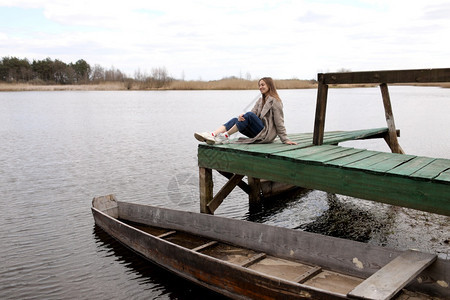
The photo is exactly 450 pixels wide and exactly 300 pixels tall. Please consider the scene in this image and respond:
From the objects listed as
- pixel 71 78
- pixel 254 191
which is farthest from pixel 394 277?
pixel 71 78

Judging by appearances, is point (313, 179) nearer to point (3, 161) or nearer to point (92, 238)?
point (92, 238)

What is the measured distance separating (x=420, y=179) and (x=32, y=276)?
210 inches

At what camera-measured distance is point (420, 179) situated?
4676 mm

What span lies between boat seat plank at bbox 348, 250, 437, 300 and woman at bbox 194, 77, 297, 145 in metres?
3.09

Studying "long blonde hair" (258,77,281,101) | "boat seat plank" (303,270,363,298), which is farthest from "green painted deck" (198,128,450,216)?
"boat seat plank" (303,270,363,298)

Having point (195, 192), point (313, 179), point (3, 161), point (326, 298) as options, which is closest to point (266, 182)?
point (195, 192)

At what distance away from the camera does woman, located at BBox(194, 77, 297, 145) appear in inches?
270

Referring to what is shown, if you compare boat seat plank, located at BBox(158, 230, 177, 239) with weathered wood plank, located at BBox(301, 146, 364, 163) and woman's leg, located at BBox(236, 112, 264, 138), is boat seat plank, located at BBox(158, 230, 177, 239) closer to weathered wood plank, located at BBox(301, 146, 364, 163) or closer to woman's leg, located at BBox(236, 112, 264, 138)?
woman's leg, located at BBox(236, 112, 264, 138)

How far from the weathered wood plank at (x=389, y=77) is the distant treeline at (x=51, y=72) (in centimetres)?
8794

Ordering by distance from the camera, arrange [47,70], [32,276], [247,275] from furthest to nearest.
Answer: [47,70] < [32,276] < [247,275]

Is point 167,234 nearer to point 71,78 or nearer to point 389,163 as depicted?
point 389,163

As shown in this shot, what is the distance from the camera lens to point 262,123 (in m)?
7.09

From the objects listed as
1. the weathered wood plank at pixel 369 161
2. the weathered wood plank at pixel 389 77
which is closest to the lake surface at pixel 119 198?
the weathered wood plank at pixel 389 77

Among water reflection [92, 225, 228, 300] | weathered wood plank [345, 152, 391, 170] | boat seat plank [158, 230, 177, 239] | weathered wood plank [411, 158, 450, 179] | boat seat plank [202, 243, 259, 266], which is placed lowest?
water reflection [92, 225, 228, 300]
